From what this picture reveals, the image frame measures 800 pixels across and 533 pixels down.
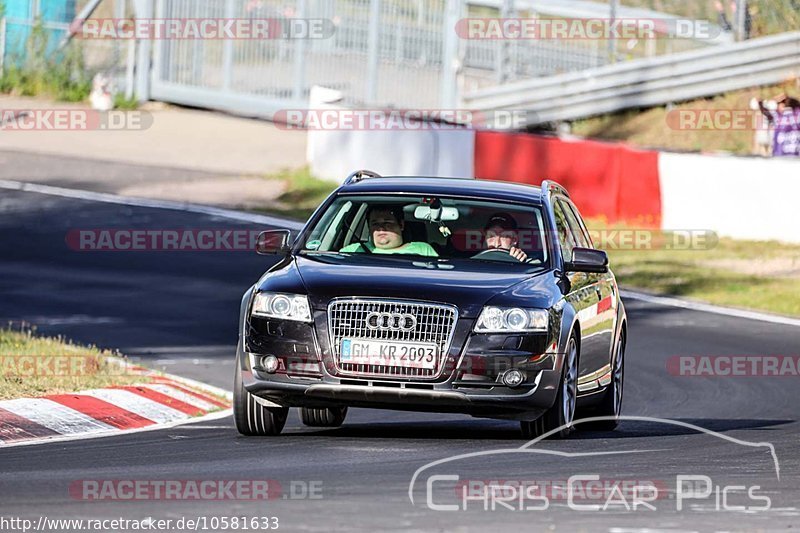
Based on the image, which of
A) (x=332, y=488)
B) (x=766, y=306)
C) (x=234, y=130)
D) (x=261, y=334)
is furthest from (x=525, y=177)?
(x=332, y=488)

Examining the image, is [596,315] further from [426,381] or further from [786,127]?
[786,127]

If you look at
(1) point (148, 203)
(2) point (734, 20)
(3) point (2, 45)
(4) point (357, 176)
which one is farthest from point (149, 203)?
(4) point (357, 176)

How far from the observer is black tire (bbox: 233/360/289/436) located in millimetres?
10273

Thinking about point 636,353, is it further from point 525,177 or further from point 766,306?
point 525,177

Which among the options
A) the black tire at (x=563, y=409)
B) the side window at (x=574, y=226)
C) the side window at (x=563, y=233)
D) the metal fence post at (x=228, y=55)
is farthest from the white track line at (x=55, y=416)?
the metal fence post at (x=228, y=55)

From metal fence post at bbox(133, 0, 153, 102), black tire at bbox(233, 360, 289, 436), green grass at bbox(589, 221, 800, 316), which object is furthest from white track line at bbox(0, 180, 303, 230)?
black tire at bbox(233, 360, 289, 436)

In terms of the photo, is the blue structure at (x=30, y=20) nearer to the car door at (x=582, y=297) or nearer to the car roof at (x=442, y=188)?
the car roof at (x=442, y=188)

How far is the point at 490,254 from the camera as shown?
11.0 metres

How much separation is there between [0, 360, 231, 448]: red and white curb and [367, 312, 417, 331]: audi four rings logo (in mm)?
1895

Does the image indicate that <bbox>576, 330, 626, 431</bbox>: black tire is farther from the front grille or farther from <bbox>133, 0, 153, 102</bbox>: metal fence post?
<bbox>133, 0, 153, 102</bbox>: metal fence post

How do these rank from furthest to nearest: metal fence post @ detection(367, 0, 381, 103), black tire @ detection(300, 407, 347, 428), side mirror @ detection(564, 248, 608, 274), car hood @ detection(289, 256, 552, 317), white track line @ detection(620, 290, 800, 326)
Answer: metal fence post @ detection(367, 0, 381, 103) → white track line @ detection(620, 290, 800, 326) → black tire @ detection(300, 407, 347, 428) → side mirror @ detection(564, 248, 608, 274) → car hood @ detection(289, 256, 552, 317)

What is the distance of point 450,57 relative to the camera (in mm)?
35938

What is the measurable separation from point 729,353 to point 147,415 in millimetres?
7167

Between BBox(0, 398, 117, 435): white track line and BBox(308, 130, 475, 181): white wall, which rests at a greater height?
BBox(308, 130, 475, 181): white wall
